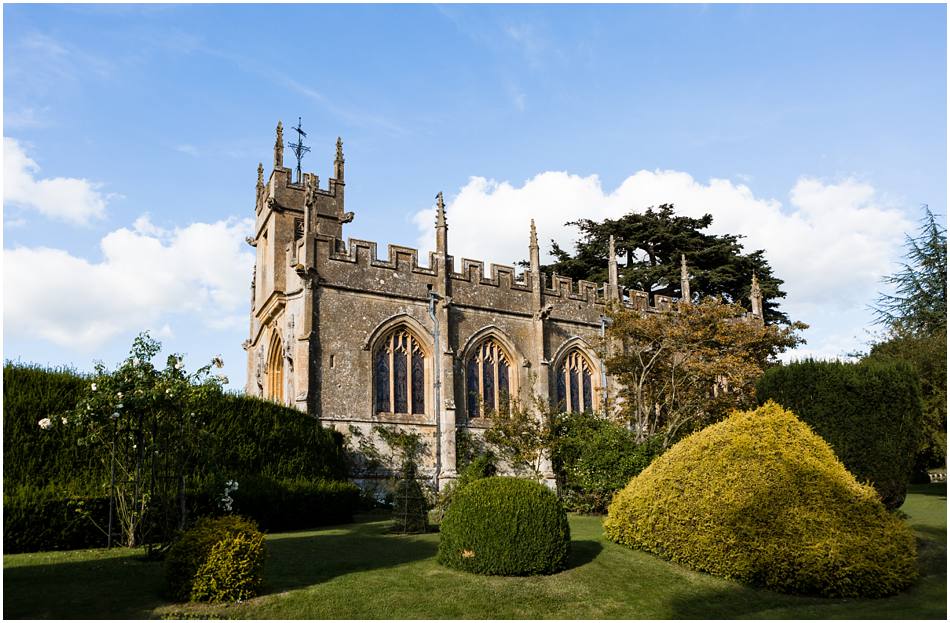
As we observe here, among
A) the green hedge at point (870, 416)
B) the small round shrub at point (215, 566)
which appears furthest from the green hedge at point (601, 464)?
the small round shrub at point (215, 566)

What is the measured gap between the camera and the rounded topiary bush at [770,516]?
1094 centimetres

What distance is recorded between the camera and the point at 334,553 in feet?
41.5

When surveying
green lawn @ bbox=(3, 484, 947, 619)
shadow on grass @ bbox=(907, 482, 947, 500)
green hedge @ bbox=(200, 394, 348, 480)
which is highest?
green hedge @ bbox=(200, 394, 348, 480)

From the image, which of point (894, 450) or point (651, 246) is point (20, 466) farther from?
point (651, 246)

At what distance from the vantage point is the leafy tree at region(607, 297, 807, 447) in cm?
2319

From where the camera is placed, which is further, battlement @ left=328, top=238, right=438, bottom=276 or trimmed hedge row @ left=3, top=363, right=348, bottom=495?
battlement @ left=328, top=238, right=438, bottom=276

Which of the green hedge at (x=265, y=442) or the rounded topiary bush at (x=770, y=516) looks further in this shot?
the green hedge at (x=265, y=442)

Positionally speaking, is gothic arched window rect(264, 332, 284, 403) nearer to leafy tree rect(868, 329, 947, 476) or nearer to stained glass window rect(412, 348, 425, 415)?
stained glass window rect(412, 348, 425, 415)

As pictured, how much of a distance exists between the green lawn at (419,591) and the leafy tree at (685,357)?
10.3 m

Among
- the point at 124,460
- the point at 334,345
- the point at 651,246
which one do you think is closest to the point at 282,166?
the point at 334,345

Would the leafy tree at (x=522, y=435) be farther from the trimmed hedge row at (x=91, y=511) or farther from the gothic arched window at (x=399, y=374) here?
the trimmed hedge row at (x=91, y=511)

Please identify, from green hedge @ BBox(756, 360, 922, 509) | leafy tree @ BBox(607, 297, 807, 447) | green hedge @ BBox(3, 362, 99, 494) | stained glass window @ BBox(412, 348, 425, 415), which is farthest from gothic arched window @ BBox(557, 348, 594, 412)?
green hedge @ BBox(3, 362, 99, 494)

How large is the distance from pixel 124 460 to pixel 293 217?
1411 centimetres

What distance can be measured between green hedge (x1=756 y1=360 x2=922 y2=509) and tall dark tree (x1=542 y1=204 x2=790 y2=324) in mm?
25187
